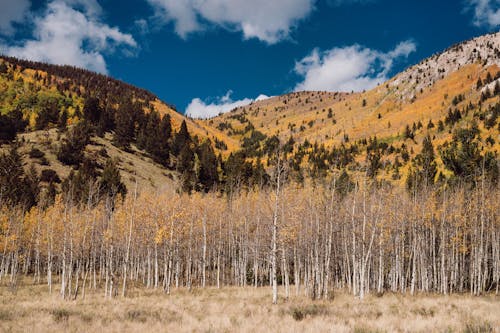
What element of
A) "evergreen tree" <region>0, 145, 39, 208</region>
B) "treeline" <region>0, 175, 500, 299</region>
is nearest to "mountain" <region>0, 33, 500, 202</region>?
"evergreen tree" <region>0, 145, 39, 208</region>

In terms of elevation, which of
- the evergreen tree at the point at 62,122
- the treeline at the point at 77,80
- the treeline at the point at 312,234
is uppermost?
the treeline at the point at 77,80

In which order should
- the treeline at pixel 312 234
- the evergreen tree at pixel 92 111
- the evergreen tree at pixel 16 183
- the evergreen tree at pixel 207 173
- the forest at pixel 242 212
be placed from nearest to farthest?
the treeline at pixel 312 234 < the forest at pixel 242 212 < the evergreen tree at pixel 16 183 < the evergreen tree at pixel 207 173 < the evergreen tree at pixel 92 111

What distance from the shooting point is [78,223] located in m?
34.2

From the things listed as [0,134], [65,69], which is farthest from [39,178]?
[65,69]

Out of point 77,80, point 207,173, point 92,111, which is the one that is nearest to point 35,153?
point 92,111

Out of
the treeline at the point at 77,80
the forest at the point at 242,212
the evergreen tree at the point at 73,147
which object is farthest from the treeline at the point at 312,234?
the treeline at the point at 77,80

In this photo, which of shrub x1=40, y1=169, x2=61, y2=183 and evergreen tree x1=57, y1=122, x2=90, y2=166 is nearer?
shrub x1=40, y1=169, x2=61, y2=183

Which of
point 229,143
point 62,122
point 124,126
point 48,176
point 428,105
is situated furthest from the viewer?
point 229,143

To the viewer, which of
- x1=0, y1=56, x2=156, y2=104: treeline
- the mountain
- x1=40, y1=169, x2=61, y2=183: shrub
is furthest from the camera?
x1=0, y1=56, x2=156, y2=104: treeline

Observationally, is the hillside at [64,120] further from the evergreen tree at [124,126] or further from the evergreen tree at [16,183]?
the evergreen tree at [16,183]

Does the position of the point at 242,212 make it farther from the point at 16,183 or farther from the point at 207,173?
the point at 207,173

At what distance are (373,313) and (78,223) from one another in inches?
1173

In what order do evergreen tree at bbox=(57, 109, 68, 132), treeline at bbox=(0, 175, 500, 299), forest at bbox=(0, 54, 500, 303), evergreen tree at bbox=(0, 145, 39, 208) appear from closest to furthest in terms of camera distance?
treeline at bbox=(0, 175, 500, 299) < forest at bbox=(0, 54, 500, 303) < evergreen tree at bbox=(0, 145, 39, 208) < evergreen tree at bbox=(57, 109, 68, 132)

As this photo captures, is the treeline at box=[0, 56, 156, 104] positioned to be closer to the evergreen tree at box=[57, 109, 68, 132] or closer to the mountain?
the mountain
